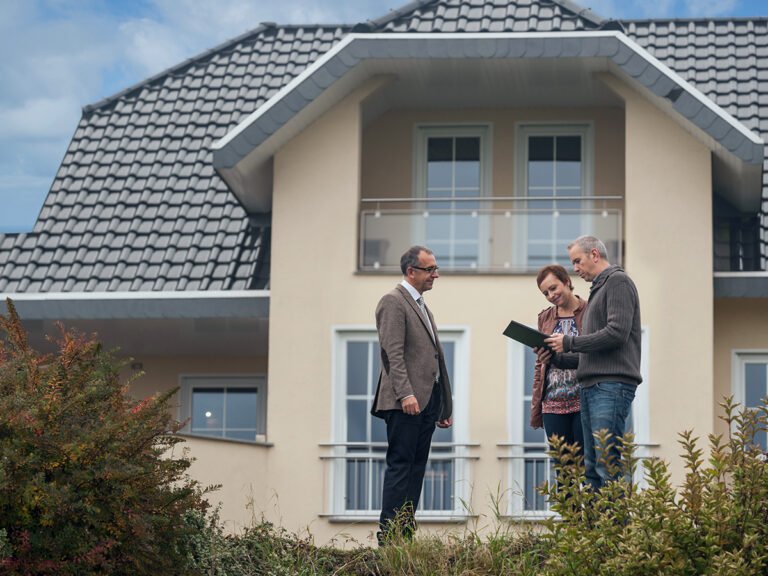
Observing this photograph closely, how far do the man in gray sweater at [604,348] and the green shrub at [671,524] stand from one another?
7.14ft

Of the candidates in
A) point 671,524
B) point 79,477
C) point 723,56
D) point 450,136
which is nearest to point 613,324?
point 671,524

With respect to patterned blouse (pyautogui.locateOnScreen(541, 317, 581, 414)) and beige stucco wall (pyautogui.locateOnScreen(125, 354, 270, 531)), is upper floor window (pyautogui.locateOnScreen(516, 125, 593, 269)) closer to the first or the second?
beige stucco wall (pyautogui.locateOnScreen(125, 354, 270, 531))

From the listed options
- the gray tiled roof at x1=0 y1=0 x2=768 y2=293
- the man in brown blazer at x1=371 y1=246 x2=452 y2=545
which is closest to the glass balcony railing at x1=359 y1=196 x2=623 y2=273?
the gray tiled roof at x1=0 y1=0 x2=768 y2=293

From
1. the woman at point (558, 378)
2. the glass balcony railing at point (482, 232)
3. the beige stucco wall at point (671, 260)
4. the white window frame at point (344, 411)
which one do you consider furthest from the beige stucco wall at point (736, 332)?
the woman at point (558, 378)

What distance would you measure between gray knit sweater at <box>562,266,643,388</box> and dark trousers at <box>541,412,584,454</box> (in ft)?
1.77

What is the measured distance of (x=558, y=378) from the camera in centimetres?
1013

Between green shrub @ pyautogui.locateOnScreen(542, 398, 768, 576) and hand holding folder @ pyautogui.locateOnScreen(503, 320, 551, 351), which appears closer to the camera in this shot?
green shrub @ pyautogui.locateOnScreen(542, 398, 768, 576)

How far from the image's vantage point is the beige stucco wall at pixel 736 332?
57.9 feet

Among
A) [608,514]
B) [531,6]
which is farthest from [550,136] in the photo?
[608,514]

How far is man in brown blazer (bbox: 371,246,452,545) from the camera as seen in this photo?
401 inches

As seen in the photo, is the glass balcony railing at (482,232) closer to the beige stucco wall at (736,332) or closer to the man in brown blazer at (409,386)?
the beige stucco wall at (736,332)

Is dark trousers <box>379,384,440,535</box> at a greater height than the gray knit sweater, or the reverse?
the gray knit sweater

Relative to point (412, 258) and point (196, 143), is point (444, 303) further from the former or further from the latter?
point (412, 258)

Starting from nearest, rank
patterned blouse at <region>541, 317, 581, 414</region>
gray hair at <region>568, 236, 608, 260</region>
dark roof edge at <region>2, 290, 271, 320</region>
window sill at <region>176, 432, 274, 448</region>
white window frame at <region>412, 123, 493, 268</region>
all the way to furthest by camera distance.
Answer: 1. gray hair at <region>568, 236, 608, 260</region>
2. patterned blouse at <region>541, 317, 581, 414</region>
3. window sill at <region>176, 432, 274, 448</region>
4. dark roof edge at <region>2, 290, 271, 320</region>
5. white window frame at <region>412, 123, 493, 268</region>
